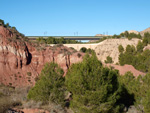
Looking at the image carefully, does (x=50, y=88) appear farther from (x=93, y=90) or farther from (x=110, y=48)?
(x=110, y=48)

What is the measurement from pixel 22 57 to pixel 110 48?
3339 cm

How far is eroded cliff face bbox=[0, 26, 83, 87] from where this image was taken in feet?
124

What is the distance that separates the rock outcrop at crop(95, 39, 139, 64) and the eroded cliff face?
22.6m

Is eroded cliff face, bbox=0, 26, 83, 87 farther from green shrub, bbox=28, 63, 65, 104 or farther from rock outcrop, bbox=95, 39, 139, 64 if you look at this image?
rock outcrop, bbox=95, 39, 139, 64

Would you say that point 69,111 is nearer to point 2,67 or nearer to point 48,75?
point 48,75

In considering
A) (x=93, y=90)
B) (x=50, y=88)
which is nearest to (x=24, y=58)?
(x=50, y=88)

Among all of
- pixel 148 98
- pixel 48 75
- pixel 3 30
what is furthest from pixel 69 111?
pixel 3 30

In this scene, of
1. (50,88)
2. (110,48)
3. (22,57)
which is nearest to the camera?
(50,88)

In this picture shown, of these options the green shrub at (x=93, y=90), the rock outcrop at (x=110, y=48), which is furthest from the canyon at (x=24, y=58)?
the rock outcrop at (x=110, y=48)

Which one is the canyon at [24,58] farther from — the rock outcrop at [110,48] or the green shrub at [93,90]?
the rock outcrop at [110,48]

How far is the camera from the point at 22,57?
4000cm

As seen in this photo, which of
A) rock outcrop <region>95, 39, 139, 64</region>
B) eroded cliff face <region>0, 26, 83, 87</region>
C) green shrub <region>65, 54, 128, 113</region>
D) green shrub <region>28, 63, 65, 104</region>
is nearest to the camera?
green shrub <region>65, 54, 128, 113</region>

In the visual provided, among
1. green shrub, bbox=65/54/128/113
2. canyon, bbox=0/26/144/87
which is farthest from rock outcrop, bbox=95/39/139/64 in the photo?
green shrub, bbox=65/54/128/113

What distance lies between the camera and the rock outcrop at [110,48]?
2563 inches
